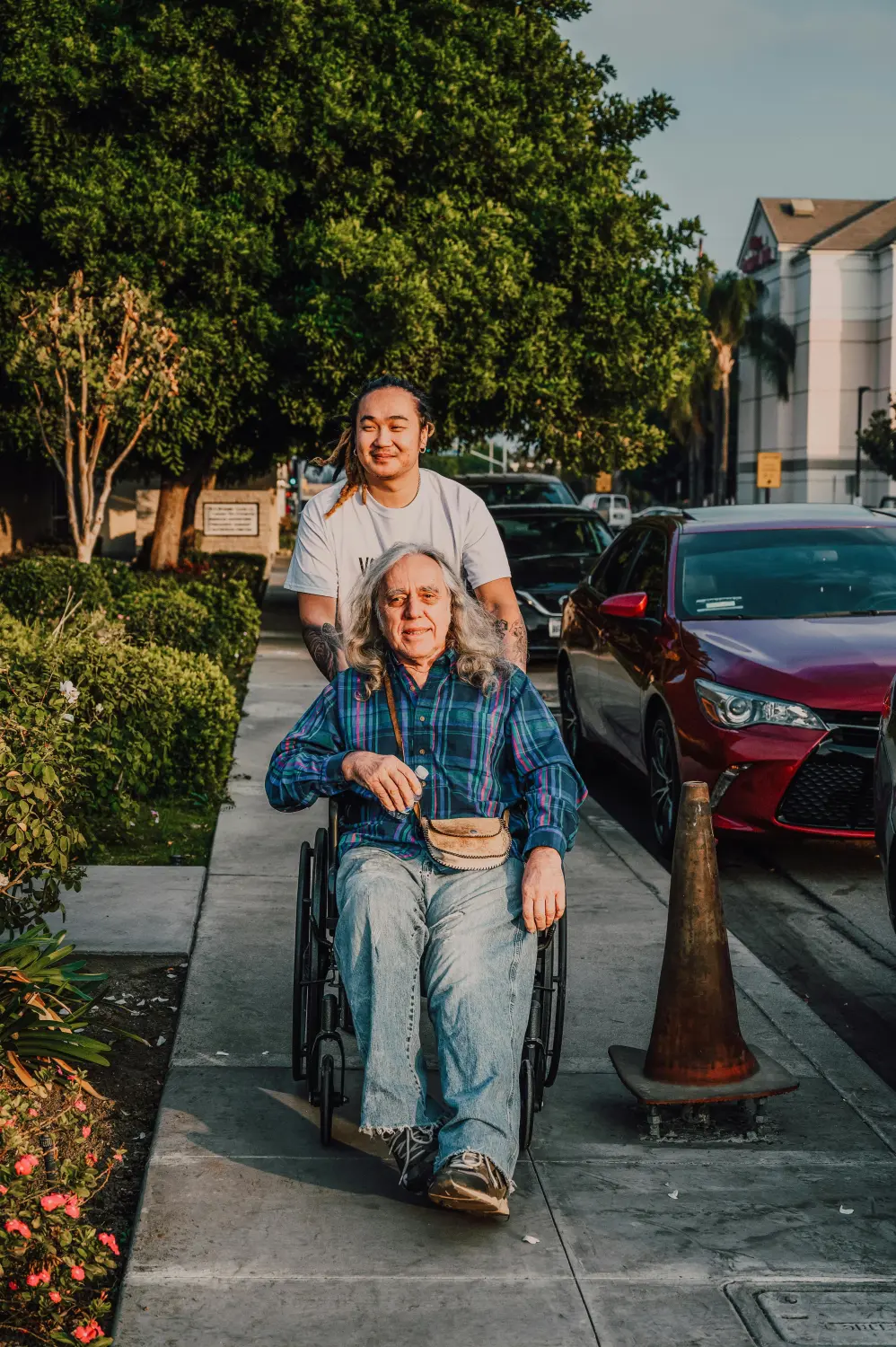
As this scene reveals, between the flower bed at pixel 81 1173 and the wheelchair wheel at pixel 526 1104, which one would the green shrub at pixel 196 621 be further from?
the wheelchair wheel at pixel 526 1104

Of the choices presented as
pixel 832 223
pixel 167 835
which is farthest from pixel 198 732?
pixel 832 223

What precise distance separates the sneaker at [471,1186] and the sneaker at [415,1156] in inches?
3.1

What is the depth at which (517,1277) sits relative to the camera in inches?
132

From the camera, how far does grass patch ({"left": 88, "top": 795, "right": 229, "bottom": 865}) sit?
23.4ft

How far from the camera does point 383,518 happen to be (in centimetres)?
485

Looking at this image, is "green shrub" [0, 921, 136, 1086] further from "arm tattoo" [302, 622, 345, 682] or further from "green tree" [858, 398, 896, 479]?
"green tree" [858, 398, 896, 479]

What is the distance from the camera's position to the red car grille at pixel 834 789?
6.90 metres

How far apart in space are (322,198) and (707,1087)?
1579 centimetres

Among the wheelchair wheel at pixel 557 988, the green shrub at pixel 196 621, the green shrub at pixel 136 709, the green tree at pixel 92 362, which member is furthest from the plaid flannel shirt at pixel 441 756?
the green tree at pixel 92 362

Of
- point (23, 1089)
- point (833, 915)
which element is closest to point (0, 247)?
point (833, 915)

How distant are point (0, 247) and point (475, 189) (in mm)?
5459

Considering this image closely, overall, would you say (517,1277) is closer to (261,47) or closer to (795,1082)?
(795,1082)

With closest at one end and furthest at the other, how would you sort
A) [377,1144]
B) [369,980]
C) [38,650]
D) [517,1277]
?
[517,1277] < [369,980] < [377,1144] < [38,650]

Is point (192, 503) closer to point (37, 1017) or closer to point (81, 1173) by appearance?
point (37, 1017)
